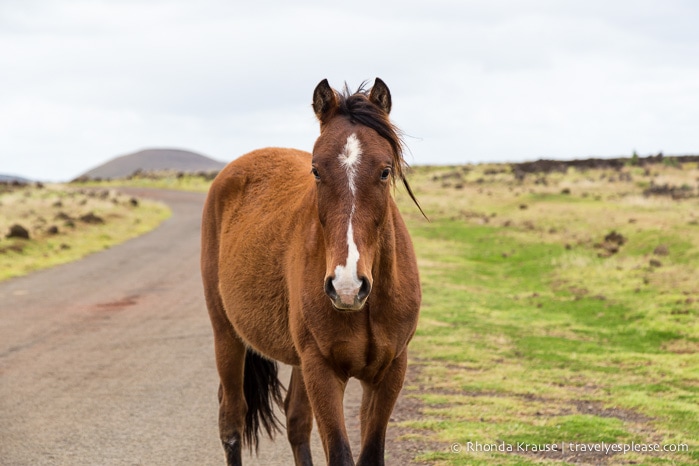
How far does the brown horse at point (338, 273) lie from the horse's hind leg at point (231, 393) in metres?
0.51

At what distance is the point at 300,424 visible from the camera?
5.86 meters

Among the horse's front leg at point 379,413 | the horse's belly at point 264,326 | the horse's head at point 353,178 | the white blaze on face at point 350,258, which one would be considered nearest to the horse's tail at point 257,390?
the horse's belly at point 264,326

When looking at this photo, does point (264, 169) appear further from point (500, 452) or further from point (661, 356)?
point (661, 356)

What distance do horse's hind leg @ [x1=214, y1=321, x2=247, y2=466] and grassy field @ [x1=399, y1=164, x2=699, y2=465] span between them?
1.57m

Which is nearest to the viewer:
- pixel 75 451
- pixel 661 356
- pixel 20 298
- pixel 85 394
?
pixel 75 451

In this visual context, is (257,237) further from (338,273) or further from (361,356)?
(338,273)

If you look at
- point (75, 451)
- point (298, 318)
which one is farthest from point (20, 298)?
point (298, 318)

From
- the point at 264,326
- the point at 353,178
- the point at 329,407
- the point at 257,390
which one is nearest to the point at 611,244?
the point at 257,390

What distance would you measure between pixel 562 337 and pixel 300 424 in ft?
23.4

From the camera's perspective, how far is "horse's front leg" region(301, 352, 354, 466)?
4078 mm

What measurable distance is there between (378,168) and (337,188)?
0.23 meters

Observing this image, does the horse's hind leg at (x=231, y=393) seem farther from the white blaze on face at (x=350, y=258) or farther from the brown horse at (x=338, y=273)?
the white blaze on face at (x=350, y=258)

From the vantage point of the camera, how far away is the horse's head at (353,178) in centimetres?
355

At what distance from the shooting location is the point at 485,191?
127 ft
